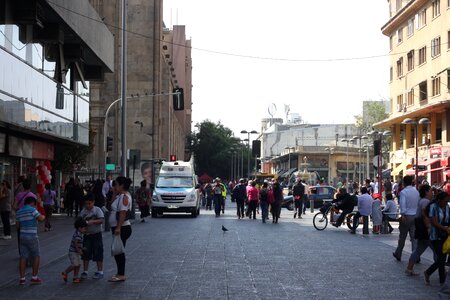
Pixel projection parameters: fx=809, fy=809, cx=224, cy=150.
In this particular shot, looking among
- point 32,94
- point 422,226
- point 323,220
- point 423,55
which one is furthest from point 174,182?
point 422,226

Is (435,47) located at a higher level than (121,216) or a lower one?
higher

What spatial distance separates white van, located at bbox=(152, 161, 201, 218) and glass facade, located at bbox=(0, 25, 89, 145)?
4696mm

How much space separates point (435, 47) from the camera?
52.8 metres

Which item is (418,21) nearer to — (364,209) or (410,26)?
(410,26)

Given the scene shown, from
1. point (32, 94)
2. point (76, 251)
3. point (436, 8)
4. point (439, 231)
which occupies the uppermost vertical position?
point (436, 8)

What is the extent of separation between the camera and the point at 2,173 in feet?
95.5

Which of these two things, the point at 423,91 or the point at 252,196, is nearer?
the point at 252,196

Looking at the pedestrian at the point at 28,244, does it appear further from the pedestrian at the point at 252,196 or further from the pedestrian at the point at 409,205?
the pedestrian at the point at 252,196

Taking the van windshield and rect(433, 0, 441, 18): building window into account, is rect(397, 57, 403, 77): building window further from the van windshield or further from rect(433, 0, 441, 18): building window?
the van windshield

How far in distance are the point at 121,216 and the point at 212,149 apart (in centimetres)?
11526

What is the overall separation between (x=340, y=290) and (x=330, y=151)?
95167 millimetres

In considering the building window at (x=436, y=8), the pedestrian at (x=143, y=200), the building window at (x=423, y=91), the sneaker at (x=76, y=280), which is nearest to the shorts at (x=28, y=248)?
the sneaker at (x=76, y=280)

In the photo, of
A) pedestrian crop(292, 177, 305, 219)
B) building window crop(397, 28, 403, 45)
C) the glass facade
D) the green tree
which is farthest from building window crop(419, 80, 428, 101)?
the green tree

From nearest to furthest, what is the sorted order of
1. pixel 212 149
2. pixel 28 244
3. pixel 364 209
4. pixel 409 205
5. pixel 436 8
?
pixel 28 244
pixel 409 205
pixel 364 209
pixel 436 8
pixel 212 149
